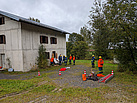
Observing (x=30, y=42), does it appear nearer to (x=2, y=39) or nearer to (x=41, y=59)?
(x=41, y=59)

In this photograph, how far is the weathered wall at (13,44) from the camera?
13062mm

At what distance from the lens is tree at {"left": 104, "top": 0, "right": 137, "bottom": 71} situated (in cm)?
858

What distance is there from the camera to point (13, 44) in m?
13.5

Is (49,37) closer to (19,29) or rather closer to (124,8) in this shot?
(19,29)

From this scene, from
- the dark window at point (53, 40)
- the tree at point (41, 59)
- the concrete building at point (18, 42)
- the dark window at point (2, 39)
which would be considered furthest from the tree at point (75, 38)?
the dark window at point (2, 39)

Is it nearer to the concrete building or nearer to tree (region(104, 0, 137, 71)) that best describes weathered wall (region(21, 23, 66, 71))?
the concrete building

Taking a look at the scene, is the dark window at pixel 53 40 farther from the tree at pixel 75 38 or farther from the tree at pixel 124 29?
the tree at pixel 75 38

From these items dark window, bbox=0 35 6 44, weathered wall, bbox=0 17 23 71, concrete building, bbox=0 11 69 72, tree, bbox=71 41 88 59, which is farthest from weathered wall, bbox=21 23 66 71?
tree, bbox=71 41 88 59

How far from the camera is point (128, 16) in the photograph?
8680 millimetres

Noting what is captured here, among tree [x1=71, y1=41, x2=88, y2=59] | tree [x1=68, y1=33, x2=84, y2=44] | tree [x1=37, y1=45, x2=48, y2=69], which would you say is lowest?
tree [x1=37, y1=45, x2=48, y2=69]

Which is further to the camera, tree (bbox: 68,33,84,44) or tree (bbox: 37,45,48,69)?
tree (bbox: 68,33,84,44)

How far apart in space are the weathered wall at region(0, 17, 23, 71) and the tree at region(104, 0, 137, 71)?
32.7 feet

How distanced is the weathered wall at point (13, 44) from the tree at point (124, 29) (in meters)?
9.97

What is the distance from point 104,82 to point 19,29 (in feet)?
35.2
